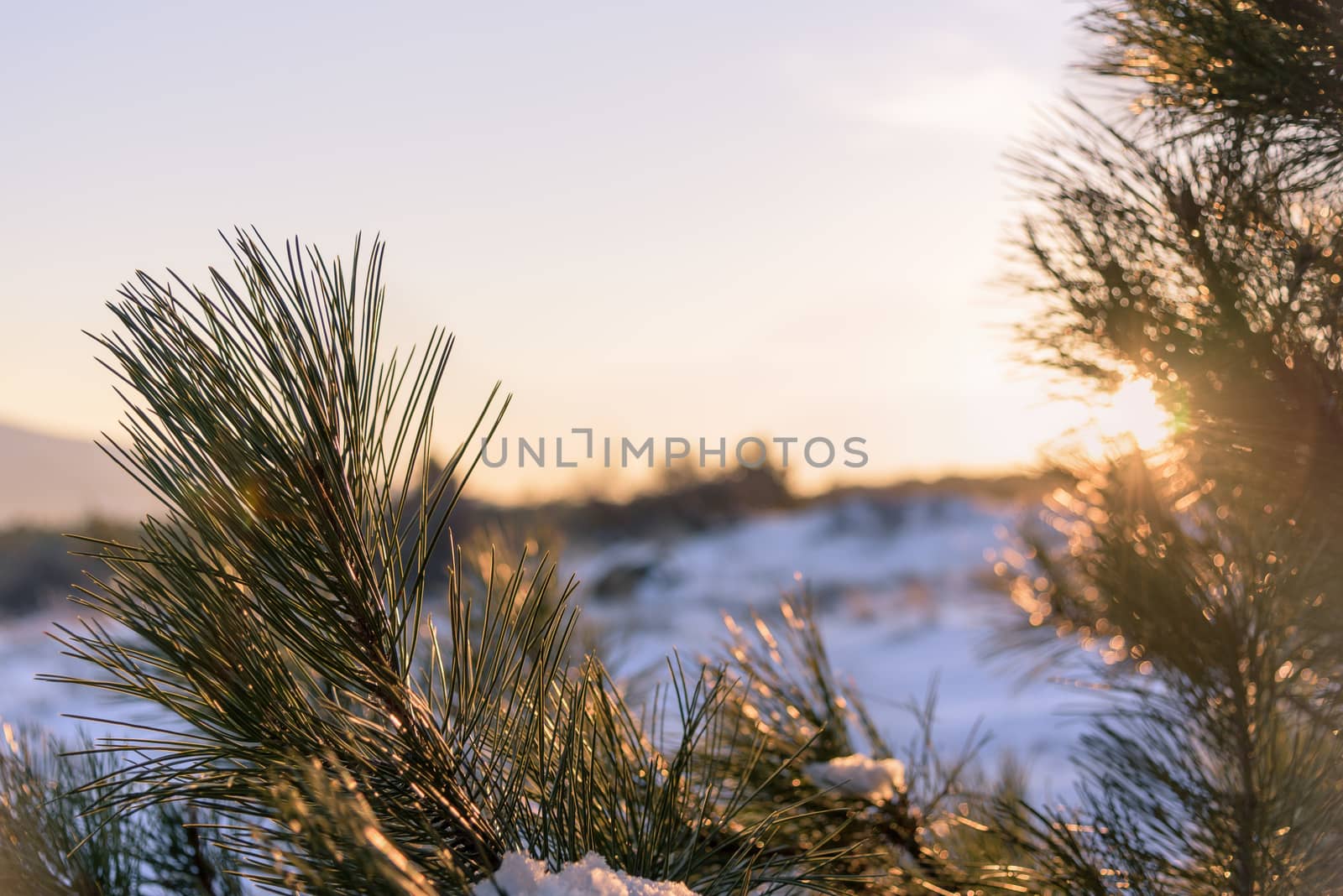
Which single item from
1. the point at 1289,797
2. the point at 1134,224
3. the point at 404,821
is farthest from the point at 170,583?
the point at 1289,797

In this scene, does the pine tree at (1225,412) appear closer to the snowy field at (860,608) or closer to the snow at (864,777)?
the snow at (864,777)

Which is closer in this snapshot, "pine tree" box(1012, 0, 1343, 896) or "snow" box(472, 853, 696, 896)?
"snow" box(472, 853, 696, 896)

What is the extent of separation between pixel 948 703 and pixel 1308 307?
298 inches

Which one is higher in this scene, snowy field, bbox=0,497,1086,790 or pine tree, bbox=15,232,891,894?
pine tree, bbox=15,232,891,894

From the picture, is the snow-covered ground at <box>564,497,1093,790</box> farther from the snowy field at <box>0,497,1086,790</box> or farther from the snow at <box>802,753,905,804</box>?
the snow at <box>802,753,905,804</box>

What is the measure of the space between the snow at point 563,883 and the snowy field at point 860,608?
475 millimetres

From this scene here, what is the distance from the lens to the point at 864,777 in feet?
3.81

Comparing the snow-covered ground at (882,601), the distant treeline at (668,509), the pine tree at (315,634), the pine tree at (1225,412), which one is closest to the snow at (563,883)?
the pine tree at (315,634)

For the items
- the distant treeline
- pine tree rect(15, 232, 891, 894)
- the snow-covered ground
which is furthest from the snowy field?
the distant treeline

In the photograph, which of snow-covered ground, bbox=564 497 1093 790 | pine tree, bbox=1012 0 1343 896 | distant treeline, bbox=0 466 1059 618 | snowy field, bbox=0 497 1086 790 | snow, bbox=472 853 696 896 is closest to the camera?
snow, bbox=472 853 696 896

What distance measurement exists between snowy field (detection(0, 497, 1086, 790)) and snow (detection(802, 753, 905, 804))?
230 millimetres

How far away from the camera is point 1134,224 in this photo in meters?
1.22

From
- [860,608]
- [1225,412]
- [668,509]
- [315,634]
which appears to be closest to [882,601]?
[860,608]

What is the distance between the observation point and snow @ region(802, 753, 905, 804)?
3.81 ft
